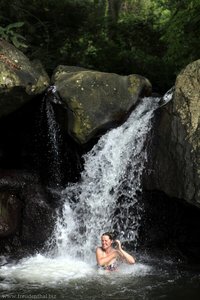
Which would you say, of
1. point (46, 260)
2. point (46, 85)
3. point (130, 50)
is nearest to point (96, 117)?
point (46, 85)

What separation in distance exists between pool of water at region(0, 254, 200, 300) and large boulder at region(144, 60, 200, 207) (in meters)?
1.36

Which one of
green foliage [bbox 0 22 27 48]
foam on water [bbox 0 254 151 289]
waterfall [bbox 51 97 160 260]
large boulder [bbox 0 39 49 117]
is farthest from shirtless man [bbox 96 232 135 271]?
green foliage [bbox 0 22 27 48]

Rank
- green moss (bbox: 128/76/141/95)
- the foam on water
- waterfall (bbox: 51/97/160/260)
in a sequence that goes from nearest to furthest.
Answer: the foam on water < waterfall (bbox: 51/97/160/260) < green moss (bbox: 128/76/141/95)

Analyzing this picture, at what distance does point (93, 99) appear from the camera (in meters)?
9.09

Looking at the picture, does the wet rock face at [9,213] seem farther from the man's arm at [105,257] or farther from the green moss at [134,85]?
the green moss at [134,85]

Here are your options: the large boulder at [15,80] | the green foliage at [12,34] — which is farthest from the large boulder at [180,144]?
the green foliage at [12,34]

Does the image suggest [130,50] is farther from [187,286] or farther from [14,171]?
[187,286]

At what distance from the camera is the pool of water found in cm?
627

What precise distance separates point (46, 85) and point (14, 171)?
213 cm

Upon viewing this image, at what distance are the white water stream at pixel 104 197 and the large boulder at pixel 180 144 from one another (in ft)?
2.24

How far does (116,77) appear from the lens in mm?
9578

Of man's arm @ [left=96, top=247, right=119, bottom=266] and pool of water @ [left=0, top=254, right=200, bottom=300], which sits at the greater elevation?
man's arm @ [left=96, top=247, right=119, bottom=266]

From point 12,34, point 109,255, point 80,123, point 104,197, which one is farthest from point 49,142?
point 109,255

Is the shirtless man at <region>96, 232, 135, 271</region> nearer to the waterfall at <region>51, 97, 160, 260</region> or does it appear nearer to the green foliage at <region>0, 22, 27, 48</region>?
the waterfall at <region>51, 97, 160, 260</region>
